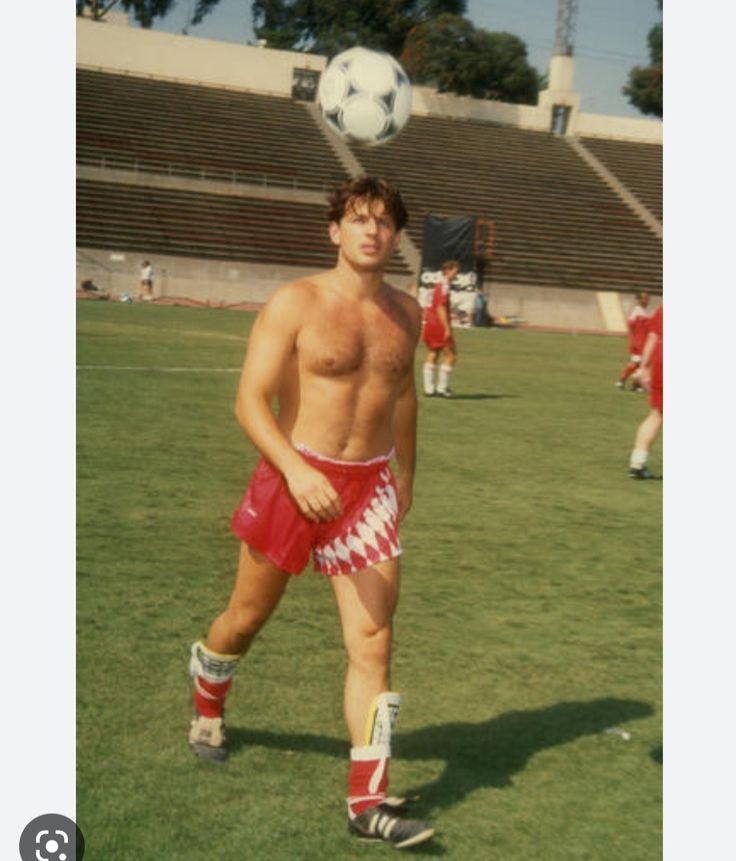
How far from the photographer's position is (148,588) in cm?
720

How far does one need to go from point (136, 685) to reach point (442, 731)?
1.26 meters

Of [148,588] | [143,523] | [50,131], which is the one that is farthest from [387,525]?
[143,523]

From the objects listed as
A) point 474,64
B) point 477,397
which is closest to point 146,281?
point 477,397

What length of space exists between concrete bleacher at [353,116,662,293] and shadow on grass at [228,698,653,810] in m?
35.1

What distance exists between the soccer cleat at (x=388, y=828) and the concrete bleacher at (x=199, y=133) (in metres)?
32.9

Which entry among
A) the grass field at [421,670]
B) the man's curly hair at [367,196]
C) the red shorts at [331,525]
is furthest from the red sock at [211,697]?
the man's curly hair at [367,196]

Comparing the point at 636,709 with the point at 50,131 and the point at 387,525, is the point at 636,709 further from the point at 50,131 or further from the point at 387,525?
the point at 50,131

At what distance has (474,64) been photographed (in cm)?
5806

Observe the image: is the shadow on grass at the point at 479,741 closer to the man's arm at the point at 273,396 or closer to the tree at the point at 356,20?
the man's arm at the point at 273,396

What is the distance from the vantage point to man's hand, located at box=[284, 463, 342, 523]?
421 centimetres

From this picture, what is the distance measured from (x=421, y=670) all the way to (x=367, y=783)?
5.66ft

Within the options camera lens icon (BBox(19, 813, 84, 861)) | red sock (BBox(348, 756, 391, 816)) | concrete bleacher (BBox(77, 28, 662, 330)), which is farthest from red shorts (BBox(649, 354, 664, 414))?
concrete bleacher (BBox(77, 28, 662, 330))

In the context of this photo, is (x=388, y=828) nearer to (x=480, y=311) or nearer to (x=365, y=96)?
(x=365, y=96)

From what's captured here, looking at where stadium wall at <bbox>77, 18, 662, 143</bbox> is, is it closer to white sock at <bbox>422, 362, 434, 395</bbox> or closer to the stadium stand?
the stadium stand
